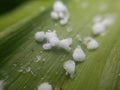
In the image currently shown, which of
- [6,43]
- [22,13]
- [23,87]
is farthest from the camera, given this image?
[22,13]

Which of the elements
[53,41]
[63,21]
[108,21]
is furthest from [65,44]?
[108,21]

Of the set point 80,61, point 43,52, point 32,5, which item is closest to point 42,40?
point 43,52

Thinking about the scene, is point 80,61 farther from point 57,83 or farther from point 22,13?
point 22,13

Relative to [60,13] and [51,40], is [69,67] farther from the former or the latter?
[60,13]

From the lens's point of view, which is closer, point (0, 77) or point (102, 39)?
point (0, 77)

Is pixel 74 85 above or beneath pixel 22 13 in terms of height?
beneath

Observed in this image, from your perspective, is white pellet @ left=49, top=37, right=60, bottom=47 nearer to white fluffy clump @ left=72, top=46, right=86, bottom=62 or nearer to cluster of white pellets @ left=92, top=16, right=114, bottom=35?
white fluffy clump @ left=72, top=46, right=86, bottom=62

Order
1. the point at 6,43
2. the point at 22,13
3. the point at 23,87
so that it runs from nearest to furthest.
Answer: the point at 23,87
the point at 6,43
the point at 22,13

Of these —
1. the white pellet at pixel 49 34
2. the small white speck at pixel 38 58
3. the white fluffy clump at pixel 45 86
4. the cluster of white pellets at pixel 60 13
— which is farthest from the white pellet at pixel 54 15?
the white fluffy clump at pixel 45 86
